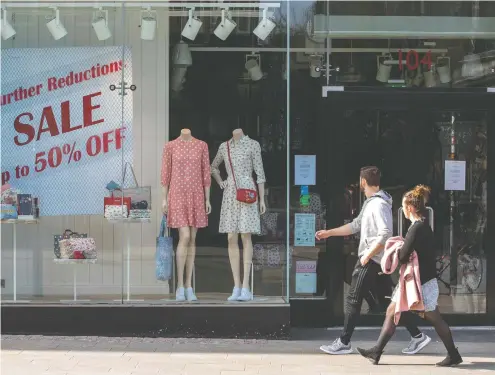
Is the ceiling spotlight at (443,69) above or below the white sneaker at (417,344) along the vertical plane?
above

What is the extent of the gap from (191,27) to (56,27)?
1354 millimetres

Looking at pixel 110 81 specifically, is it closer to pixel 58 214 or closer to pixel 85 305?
pixel 58 214

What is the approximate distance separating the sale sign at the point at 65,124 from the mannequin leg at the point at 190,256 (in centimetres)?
93

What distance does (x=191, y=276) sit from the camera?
9.37 m

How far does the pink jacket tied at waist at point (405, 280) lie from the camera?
300 inches

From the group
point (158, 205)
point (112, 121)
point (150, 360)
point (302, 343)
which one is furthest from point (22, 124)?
point (302, 343)

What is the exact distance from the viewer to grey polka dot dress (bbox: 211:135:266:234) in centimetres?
936

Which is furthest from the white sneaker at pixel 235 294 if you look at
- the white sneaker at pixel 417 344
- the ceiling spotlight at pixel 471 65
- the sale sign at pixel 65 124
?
the ceiling spotlight at pixel 471 65

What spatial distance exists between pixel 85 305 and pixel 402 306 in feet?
10.6

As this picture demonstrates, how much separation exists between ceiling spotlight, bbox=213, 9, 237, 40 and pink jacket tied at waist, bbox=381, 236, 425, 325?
116 inches

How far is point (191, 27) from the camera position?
9.46 metres

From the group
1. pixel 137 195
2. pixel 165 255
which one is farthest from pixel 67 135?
pixel 165 255

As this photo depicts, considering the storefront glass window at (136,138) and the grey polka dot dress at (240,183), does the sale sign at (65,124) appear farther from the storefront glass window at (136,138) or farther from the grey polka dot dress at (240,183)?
the grey polka dot dress at (240,183)

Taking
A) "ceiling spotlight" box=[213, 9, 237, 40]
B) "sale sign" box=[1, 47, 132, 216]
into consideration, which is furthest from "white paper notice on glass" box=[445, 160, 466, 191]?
"sale sign" box=[1, 47, 132, 216]
